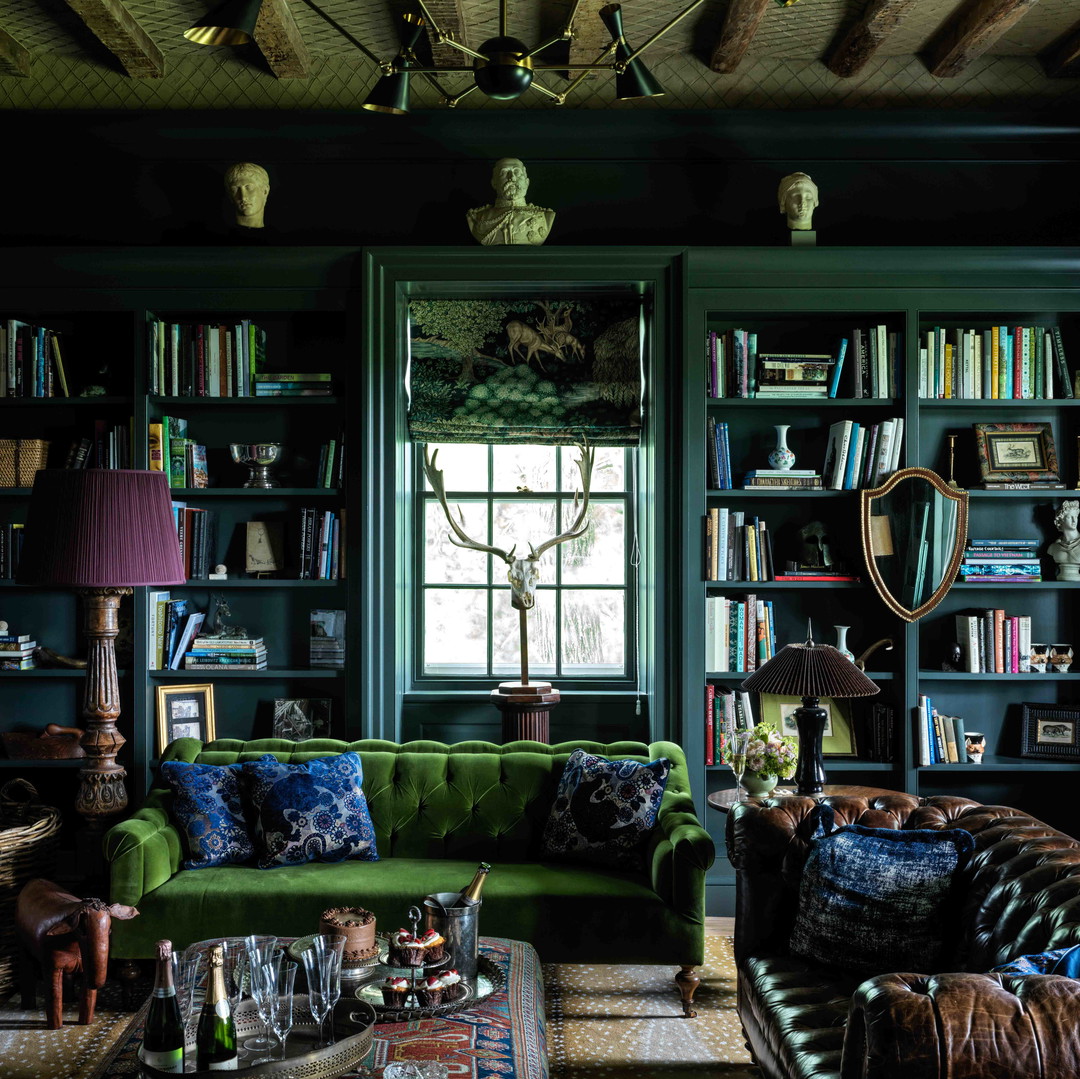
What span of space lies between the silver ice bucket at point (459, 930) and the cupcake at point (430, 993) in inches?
4.1

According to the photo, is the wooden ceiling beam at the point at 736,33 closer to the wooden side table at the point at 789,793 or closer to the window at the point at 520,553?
the window at the point at 520,553

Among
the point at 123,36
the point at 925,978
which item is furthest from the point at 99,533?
the point at 925,978

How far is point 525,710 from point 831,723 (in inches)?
52.3

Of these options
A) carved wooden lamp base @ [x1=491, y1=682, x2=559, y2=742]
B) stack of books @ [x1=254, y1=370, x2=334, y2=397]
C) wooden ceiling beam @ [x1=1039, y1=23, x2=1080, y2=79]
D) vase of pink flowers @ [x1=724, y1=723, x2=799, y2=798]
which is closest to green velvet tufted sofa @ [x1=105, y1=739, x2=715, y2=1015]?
vase of pink flowers @ [x1=724, y1=723, x2=799, y2=798]

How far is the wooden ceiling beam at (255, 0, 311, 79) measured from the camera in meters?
3.87

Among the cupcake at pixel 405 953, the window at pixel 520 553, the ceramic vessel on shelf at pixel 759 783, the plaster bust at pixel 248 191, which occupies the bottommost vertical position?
the cupcake at pixel 405 953

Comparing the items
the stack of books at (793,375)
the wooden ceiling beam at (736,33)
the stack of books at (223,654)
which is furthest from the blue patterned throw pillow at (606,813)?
the wooden ceiling beam at (736,33)

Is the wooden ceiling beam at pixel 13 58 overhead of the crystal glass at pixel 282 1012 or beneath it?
overhead

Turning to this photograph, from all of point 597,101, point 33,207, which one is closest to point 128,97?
point 33,207

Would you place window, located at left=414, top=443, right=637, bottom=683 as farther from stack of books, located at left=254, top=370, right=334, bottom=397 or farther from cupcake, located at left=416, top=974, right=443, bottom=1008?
cupcake, located at left=416, top=974, right=443, bottom=1008

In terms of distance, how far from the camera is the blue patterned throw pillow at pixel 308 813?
10.8 ft

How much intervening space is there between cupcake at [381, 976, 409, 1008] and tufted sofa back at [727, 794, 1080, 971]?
96 centimetres

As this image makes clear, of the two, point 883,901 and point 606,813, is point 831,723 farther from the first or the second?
point 883,901

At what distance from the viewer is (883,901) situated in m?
2.38
